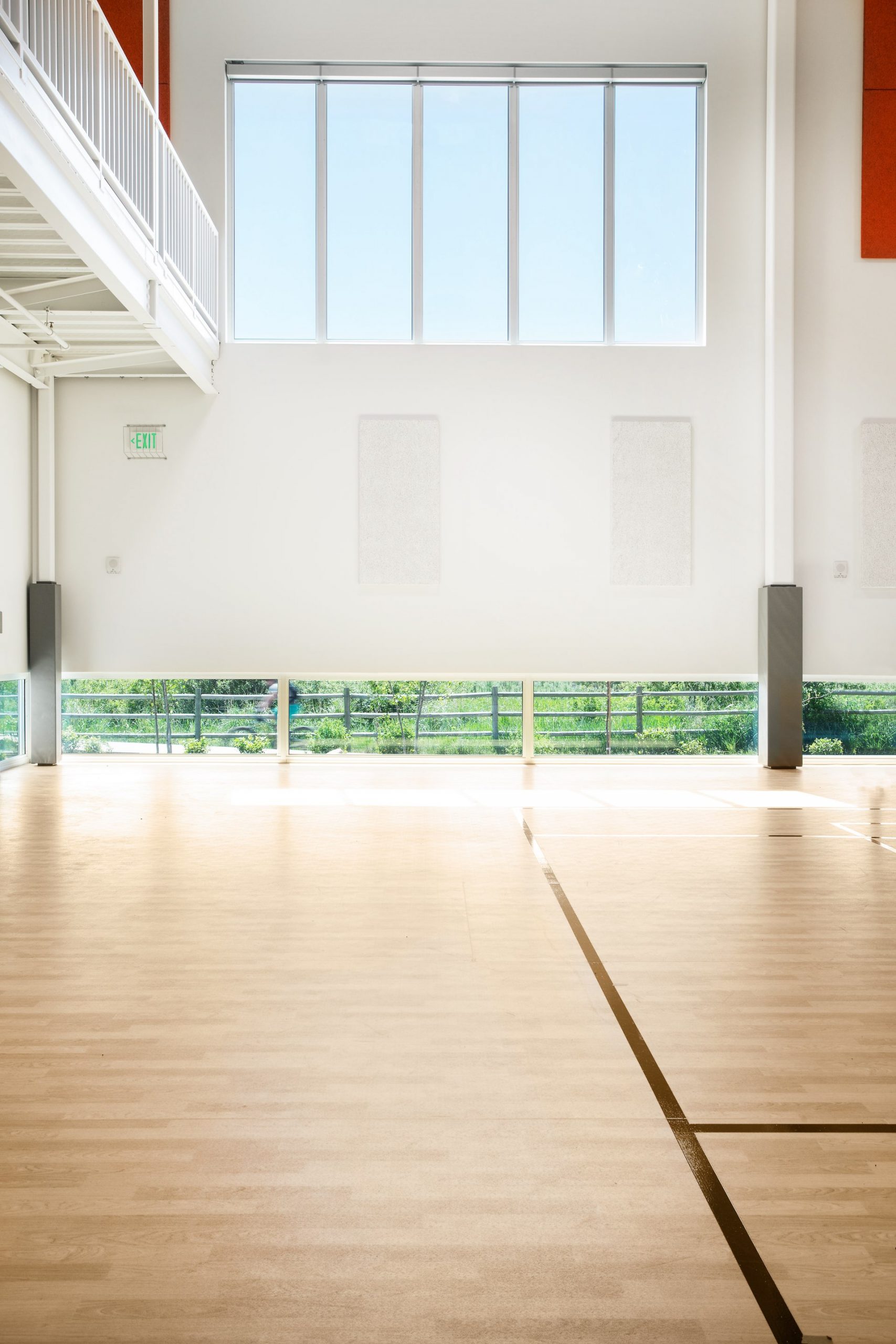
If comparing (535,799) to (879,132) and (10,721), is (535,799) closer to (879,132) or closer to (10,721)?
(10,721)

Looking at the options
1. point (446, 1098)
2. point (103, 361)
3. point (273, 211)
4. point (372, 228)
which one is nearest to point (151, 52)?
point (273, 211)

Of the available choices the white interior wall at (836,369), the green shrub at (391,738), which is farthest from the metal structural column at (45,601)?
the white interior wall at (836,369)

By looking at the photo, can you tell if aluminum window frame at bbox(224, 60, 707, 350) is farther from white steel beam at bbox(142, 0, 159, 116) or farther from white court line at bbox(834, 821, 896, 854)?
white court line at bbox(834, 821, 896, 854)

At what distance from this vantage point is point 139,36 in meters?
10.3

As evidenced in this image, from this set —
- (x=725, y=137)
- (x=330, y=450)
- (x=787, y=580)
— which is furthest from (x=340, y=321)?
(x=787, y=580)

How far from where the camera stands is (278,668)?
420 inches

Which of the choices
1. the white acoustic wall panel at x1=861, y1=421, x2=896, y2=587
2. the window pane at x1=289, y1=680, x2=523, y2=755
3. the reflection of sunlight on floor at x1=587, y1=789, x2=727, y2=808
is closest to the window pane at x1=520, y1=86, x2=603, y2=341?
the white acoustic wall panel at x1=861, y1=421, x2=896, y2=587

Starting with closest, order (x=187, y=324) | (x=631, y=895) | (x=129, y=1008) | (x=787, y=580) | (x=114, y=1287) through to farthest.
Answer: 1. (x=114, y=1287)
2. (x=129, y=1008)
3. (x=631, y=895)
4. (x=187, y=324)
5. (x=787, y=580)

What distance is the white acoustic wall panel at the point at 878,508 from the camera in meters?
10.7

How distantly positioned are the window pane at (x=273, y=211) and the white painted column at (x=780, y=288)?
496cm

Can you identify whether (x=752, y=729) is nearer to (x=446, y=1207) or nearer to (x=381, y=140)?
(x=381, y=140)

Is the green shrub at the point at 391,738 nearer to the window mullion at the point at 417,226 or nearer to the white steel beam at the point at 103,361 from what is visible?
the window mullion at the point at 417,226

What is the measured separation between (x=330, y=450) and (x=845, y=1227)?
9.46 m

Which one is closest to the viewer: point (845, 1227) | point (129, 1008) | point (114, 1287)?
point (114, 1287)
